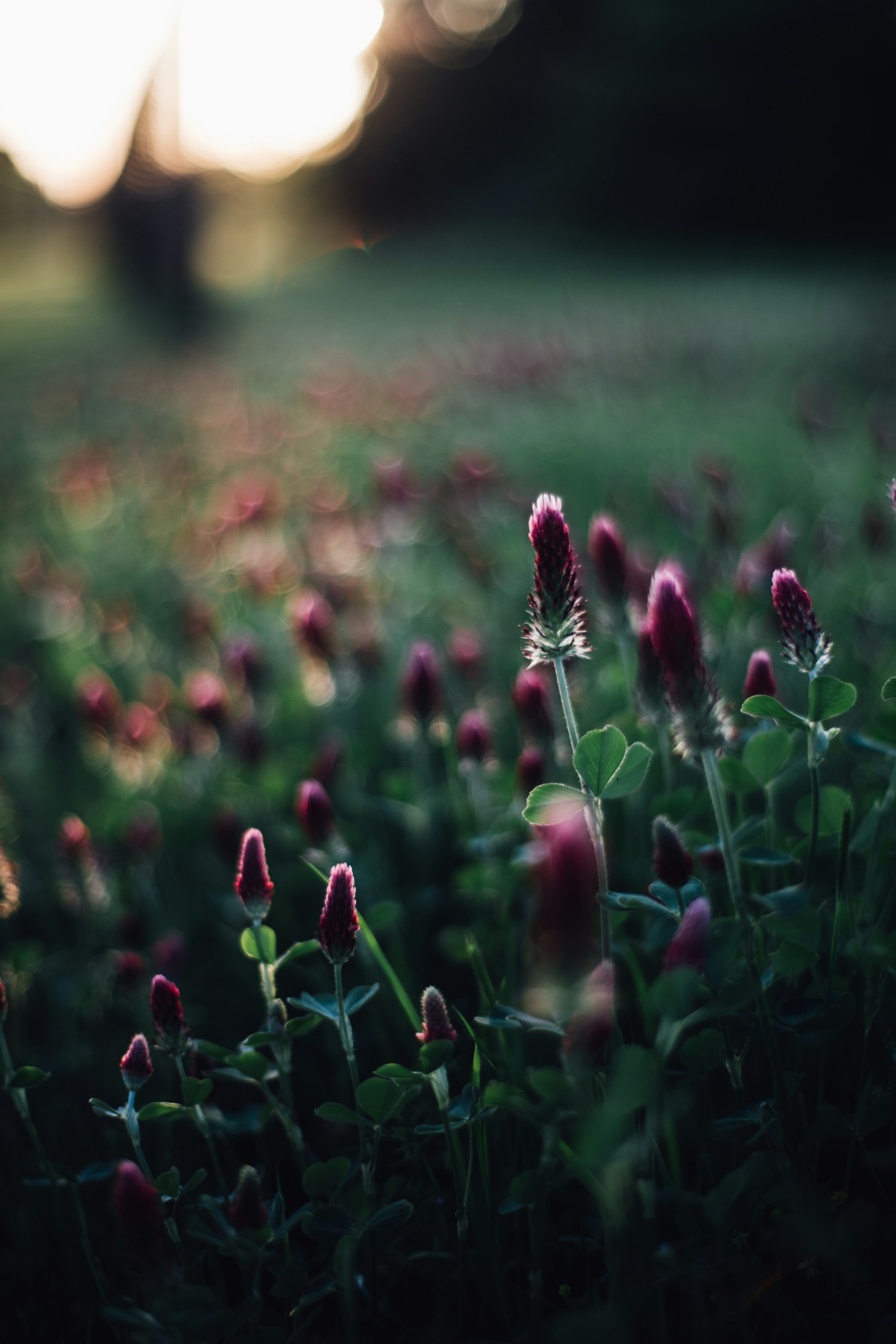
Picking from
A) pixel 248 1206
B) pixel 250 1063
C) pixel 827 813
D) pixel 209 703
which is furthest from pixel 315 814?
pixel 827 813

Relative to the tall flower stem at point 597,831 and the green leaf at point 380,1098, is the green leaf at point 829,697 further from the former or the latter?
the green leaf at point 380,1098

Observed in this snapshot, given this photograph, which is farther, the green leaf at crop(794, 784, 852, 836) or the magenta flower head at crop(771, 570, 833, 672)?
the green leaf at crop(794, 784, 852, 836)

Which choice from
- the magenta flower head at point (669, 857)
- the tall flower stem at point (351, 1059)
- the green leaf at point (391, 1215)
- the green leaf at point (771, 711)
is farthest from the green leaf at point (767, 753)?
the green leaf at point (391, 1215)

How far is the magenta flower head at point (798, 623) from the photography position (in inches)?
52.2

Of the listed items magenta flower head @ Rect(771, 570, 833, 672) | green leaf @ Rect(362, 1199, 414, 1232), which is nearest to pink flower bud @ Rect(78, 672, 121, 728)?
green leaf @ Rect(362, 1199, 414, 1232)

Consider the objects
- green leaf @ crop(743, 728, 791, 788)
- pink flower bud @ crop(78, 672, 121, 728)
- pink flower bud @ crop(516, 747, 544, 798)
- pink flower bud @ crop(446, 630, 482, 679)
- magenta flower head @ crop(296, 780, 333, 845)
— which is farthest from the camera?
pink flower bud @ crop(78, 672, 121, 728)

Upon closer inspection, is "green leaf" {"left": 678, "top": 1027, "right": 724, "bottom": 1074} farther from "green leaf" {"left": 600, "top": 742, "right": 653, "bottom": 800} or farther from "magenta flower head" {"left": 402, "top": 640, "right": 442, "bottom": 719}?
Result: "magenta flower head" {"left": 402, "top": 640, "right": 442, "bottom": 719}

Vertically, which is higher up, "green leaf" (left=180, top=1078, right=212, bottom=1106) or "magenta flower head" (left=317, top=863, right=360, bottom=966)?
"magenta flower head" (left=317, top=863, right=360, bottom=966)

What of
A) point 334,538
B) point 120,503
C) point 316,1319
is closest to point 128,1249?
point 316,1319

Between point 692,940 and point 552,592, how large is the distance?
0.53m

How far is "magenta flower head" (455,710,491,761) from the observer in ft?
6.64

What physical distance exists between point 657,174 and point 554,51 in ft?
21.8

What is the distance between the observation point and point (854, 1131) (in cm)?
125

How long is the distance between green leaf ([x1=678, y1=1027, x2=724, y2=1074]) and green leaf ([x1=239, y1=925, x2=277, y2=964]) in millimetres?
658
